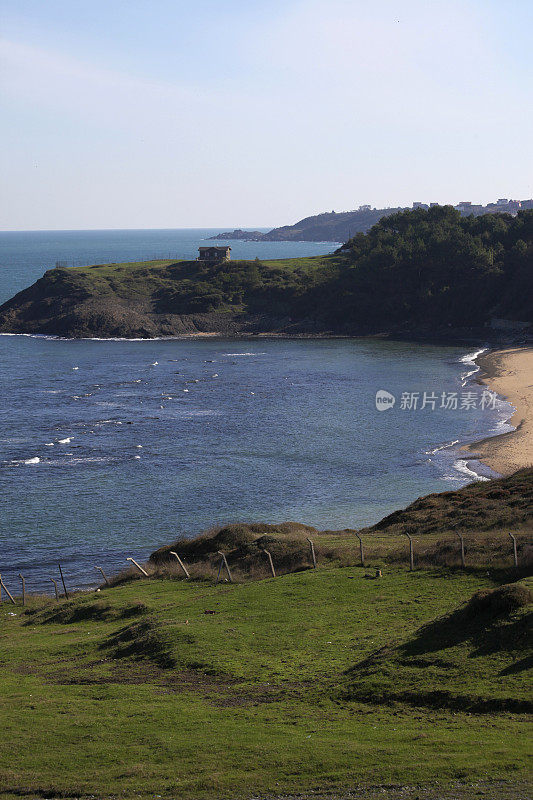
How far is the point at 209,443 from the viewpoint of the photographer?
255ft

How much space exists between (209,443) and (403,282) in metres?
102

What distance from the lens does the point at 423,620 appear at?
2588 centimetres

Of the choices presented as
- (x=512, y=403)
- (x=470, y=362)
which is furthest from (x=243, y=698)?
(x=470, y=362)

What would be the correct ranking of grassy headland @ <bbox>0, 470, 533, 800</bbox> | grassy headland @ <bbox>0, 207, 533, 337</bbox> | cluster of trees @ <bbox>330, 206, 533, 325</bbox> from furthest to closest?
grassy headland @ <bbox>0, 207, 533, 337</bbox>
cluster of trees @ <bbox>330, 206, 533, 325</bbox>
grassy headland @ <bbox>0, 470, 533, 800</bbox>

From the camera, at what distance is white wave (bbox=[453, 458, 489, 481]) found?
205 feet

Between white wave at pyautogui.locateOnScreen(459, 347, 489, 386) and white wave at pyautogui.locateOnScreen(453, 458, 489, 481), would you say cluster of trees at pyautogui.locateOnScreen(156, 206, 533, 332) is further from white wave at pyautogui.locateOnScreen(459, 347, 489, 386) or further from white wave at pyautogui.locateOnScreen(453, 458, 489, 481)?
white wave at pyautogui.locateOnScreen(453, 458, 489, 481)

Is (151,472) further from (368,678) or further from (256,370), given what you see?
(256,370)

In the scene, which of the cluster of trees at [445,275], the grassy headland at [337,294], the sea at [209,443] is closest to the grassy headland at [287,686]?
the sea at [209,443]

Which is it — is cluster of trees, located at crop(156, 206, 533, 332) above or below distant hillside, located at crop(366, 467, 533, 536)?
above

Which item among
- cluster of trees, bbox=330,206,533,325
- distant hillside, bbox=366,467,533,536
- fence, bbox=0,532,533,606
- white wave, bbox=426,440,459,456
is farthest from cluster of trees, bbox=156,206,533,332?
fence, bbox=0,532,533,606

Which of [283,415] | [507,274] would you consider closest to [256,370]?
Result: [283,415]

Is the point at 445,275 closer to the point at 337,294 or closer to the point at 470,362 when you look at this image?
the point at 337,294

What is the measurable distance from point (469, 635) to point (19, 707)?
511 inches

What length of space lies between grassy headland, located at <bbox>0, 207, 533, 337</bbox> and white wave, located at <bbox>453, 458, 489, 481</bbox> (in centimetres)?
8986
